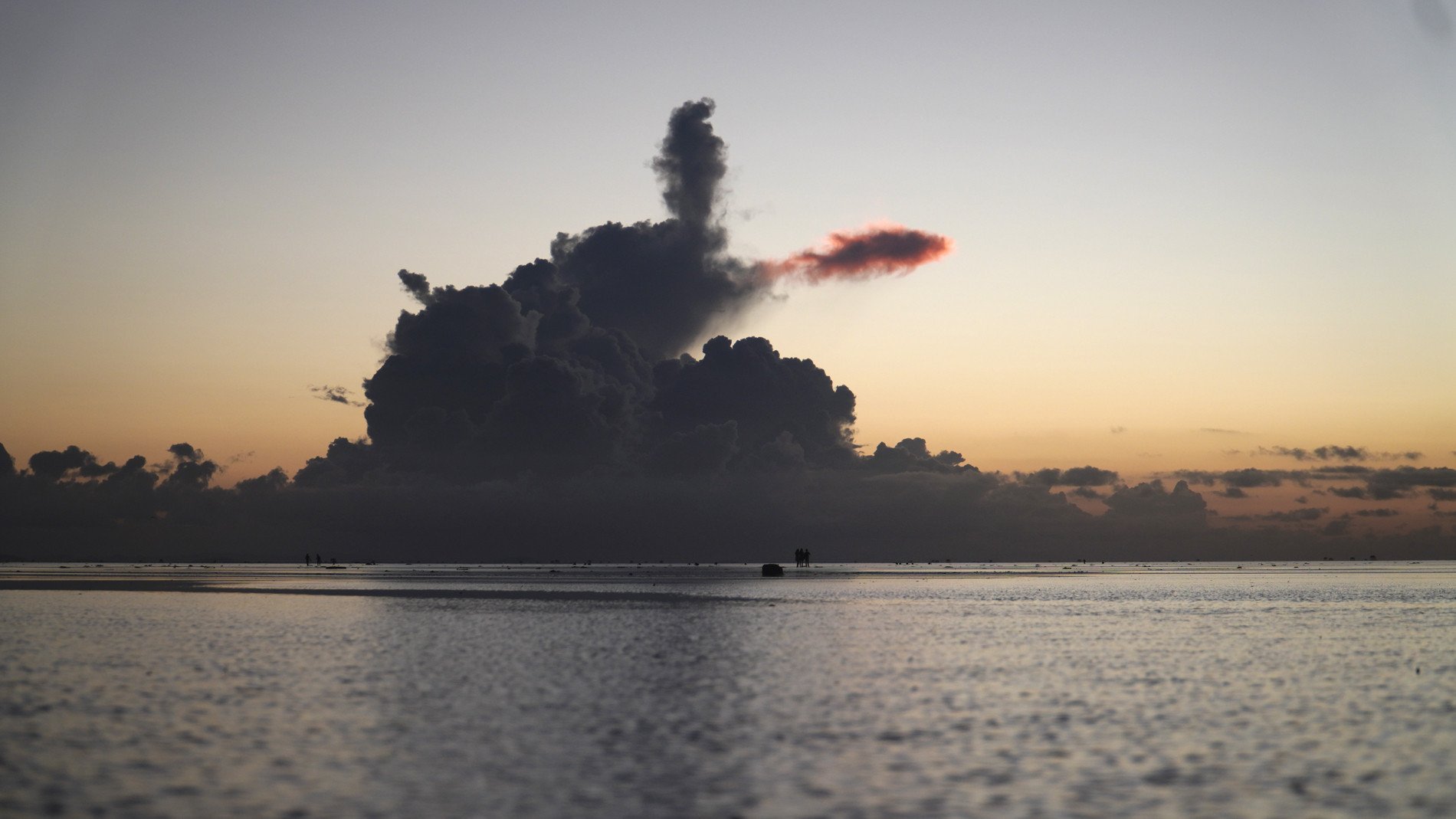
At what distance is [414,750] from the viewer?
86.5 feet

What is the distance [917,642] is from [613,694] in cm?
2420

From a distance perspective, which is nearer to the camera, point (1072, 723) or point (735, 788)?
point (735, 788)

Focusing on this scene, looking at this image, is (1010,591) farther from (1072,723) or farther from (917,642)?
(1072,723)

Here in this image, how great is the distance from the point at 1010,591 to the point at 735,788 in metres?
116

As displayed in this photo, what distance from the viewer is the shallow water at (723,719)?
21.7m

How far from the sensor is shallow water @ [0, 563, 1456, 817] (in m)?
21.7

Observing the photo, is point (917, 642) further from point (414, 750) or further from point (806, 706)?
point (414, 750)

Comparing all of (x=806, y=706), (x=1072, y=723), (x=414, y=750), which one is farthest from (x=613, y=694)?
(x=1072, y=723)

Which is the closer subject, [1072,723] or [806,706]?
[1072,723]

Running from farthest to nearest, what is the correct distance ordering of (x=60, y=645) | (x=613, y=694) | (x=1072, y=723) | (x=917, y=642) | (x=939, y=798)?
(x=917, y=642) < (x=60, y=645) < (x=613, y=694) < (x=1072, y=723) < (x=939, y=798)

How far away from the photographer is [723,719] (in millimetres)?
31344

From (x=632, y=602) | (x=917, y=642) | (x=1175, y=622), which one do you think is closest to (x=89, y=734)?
(x=917, y=642)

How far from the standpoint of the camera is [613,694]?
3634cm

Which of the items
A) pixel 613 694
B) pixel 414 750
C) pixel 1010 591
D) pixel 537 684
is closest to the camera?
pixel 414 750
